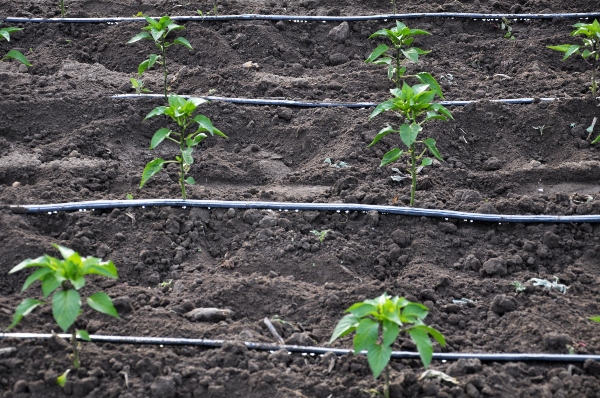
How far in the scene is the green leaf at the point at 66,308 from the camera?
9.90ft

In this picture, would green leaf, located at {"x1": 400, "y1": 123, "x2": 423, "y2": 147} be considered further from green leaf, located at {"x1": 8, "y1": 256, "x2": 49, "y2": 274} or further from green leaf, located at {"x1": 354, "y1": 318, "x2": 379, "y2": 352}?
green leaf, located at {"x1": 8, "y1": 256, "x2": 49, "y2": 274}

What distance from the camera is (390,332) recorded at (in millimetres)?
2984

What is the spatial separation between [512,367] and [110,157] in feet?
9.18

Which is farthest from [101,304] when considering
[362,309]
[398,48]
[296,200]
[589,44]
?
[589,44]

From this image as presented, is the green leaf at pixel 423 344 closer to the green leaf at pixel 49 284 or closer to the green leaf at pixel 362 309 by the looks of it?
the green leaf at pixel 362 309

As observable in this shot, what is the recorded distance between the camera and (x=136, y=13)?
6734mm

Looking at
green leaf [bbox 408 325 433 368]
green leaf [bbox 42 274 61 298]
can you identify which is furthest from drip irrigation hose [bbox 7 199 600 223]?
green leaf [bbox 408 325 433 368]

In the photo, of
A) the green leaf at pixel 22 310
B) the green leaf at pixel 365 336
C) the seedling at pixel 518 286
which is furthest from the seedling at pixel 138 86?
the green leaf at pixel 365 336

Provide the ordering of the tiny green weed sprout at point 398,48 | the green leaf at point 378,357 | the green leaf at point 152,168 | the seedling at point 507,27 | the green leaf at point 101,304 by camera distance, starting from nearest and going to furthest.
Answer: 1. the green leaf at point 378,357
2. the green leaf at point 101,304
3. the green leaf at point 152,168
4. the tiny green weed sprout at point 398,48
5. the seedling at point 507,27

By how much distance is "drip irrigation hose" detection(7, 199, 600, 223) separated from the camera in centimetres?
432

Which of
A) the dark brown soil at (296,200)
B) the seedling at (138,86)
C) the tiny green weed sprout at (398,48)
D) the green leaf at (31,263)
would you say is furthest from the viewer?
the seedling at (138,86)

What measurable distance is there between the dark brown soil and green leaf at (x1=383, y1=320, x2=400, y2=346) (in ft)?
1.10

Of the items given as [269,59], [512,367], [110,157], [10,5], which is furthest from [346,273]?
[10,5]

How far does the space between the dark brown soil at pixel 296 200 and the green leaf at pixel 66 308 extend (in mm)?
307
